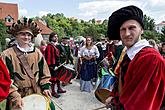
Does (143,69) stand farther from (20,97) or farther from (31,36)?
(31,36)

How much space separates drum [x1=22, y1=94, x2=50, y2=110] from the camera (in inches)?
123

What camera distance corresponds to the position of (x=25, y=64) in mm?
3449

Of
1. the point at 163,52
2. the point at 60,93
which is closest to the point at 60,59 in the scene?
the point at 60,93

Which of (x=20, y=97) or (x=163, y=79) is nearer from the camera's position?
(x=163, y=79)

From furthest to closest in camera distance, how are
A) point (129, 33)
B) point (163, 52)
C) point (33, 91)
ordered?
point (163, 52), point (33, 91), point (129, 33)

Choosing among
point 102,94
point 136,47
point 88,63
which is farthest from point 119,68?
point 88,63

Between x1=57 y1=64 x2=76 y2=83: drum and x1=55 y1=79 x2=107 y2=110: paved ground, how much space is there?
Answer: 50 centimetres

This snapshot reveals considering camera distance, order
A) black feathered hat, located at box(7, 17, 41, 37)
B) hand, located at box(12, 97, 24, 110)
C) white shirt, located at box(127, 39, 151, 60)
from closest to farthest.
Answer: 1. white shirt, located at box(127, 39, 151, 60)
2. hand, located at box(12, 97, 24, 110)
3. black feathered hat, located at box(7, 17, 41, 37)

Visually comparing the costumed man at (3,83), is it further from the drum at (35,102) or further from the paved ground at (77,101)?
the paved ground at (77,101)

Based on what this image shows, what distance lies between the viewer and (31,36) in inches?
142

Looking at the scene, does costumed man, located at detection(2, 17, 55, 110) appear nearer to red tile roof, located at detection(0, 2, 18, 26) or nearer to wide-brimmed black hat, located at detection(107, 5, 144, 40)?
wide-brimmed black hat, located at detection(107, 5, 144, 40)

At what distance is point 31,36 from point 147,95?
2.09 m

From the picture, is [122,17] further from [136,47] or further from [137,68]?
[137,68]

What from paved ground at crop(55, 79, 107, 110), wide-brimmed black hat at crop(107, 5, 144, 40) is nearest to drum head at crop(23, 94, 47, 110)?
wide-brimmed black hat at crop(107, 5, 144, 40)
